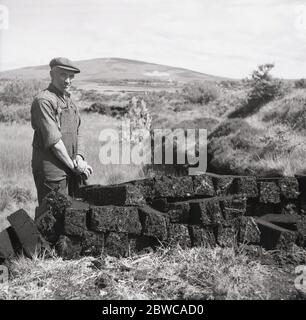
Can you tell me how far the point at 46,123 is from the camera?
5.90 m

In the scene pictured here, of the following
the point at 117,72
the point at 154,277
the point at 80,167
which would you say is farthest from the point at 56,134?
the point at 117,72

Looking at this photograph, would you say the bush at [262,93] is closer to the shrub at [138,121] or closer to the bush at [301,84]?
the bush at [301,84]

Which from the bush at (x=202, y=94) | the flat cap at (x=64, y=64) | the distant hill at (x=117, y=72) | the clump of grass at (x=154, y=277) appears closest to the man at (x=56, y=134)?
the flat cap at (x=64, y=64)

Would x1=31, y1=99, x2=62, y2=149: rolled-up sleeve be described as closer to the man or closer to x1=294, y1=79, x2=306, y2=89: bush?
the man

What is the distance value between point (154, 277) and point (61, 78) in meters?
2.76

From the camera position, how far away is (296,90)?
22.8m

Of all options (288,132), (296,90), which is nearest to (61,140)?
(288,132)

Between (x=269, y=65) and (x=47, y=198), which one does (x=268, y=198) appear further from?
(x=269, y=65)

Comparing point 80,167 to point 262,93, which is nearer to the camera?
point 80,167

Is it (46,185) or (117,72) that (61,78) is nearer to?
(46,185)

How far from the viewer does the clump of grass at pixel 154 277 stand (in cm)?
495
